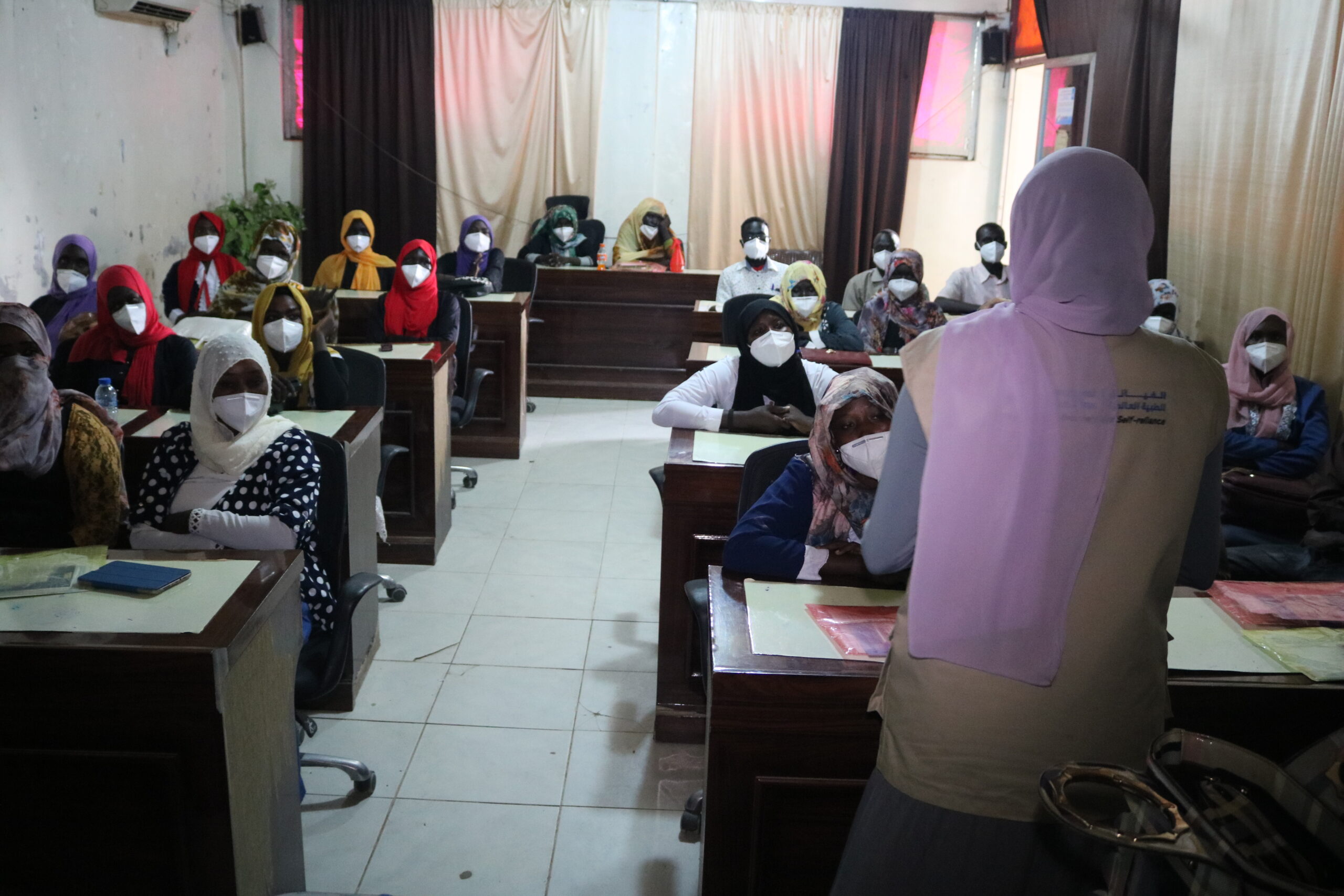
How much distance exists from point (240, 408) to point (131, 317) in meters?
1.73

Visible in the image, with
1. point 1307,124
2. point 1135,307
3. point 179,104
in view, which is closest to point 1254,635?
point 1135,307

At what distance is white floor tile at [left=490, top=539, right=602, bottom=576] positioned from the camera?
169 inches

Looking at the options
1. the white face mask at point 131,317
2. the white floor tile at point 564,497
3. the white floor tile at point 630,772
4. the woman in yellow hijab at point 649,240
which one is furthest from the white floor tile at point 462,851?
the woman in yellow hijab at point 649,240

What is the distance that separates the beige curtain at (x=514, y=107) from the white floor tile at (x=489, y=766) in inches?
258

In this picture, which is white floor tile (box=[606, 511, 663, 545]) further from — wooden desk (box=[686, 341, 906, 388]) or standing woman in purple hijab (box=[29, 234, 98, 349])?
standing woman in purple hijab (box=[29, 234, 98, 349])

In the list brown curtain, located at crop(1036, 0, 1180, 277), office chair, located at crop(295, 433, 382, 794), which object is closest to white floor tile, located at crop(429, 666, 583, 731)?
office chair, located at crop(295, 433, 382, 794)

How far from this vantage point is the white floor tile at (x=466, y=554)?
4281mm

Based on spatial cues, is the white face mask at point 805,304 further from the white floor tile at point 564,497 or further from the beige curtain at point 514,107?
the beige curtain at point 514,107

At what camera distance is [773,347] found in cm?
357

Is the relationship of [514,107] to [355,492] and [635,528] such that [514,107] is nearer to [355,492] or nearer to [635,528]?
[635,528]

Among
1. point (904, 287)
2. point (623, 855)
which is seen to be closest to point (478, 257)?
point (904, 287)

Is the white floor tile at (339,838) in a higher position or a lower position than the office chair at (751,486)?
lower

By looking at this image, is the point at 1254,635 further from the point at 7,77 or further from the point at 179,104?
the point at 179,104

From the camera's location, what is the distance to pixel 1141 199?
4.09 ft
